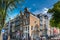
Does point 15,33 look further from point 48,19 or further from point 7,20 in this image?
point 48,19

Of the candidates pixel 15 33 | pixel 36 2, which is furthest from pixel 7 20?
pixel 36 2

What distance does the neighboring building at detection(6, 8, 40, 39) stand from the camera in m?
10.4

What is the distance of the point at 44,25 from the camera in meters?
10.4

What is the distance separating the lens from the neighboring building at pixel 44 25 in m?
10.3

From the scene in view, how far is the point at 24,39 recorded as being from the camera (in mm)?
10625

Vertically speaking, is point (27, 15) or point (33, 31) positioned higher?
point (27, 15)

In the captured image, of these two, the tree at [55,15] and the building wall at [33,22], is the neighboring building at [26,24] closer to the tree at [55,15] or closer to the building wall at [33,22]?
the building wall at [33,22]

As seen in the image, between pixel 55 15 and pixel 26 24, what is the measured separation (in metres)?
1.24

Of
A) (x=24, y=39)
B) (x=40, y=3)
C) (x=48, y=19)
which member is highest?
(x=40, y=3)

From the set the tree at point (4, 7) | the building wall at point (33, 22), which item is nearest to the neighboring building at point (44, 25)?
the building wall at point (33, 22)

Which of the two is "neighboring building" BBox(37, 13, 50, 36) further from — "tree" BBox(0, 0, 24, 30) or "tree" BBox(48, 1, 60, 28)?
"tree" BBox(0, 0, 24, 30)

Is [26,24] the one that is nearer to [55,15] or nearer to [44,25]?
[44,25]

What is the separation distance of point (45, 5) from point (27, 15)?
32.3 inches

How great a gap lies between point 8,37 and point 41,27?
57.4 inches
